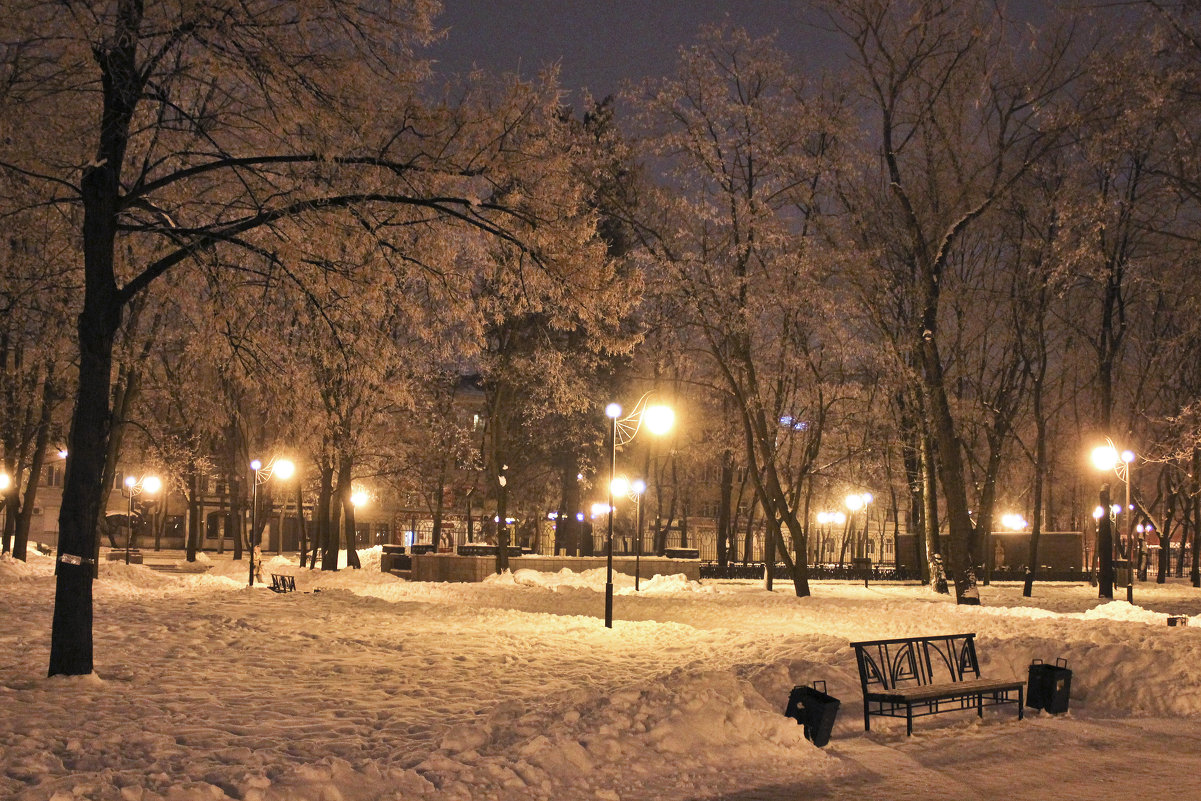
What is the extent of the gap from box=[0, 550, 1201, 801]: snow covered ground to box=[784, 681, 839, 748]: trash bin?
30 cm

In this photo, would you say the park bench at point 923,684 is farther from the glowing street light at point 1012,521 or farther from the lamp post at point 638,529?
the glowing street light at point 1012,521

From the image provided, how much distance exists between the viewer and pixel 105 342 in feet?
36.2

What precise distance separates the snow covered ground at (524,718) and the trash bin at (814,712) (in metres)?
0.30

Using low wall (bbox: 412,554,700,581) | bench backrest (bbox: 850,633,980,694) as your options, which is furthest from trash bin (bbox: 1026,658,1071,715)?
low wall (bbox: 412,554,700,581)

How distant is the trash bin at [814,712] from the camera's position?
375 inches

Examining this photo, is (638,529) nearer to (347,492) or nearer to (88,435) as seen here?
(88,435)

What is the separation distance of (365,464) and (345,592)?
20.6 meters

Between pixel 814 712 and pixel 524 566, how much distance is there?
77.7ft

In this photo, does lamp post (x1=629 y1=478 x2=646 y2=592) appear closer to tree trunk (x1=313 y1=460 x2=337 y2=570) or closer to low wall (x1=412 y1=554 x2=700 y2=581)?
low wall (x1=412 y1=554 x2=700 y2=581)

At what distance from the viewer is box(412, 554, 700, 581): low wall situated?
3194 centimetres

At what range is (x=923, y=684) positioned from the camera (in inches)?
468

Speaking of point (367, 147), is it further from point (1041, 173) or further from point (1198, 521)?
point (1198, 521)

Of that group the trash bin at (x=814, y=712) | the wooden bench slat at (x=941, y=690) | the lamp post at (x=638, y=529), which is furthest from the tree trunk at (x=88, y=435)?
the lamp post at (x=638, y=529)

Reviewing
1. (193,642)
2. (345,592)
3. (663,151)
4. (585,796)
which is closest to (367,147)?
(193,642)
